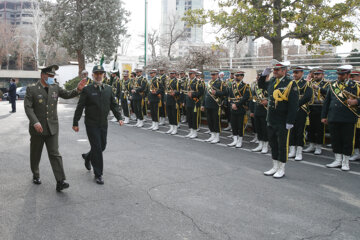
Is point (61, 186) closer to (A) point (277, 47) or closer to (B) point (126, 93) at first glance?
(B) point (126, 93)

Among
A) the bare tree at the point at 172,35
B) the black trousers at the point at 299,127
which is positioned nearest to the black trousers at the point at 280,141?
the black trousers at the point at 299,127

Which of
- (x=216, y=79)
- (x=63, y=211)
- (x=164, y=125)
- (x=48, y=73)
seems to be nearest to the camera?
(x=63, y=211)

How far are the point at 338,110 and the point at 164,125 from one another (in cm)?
819

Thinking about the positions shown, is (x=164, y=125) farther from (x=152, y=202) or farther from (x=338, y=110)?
(x=152, y=202)

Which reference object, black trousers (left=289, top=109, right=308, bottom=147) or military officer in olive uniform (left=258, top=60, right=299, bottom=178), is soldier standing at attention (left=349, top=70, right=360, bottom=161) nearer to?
black trousers (left=289, top=109, right=308, bottom=147)

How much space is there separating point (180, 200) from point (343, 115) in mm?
4430

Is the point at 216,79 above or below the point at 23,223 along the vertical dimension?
above

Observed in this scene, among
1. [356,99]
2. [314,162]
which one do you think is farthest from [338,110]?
[314,162]

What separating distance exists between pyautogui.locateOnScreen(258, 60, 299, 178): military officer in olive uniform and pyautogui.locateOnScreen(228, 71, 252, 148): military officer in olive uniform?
3050 millimetres

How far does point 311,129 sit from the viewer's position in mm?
9445

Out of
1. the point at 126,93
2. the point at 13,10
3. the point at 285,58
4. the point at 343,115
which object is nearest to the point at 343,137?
the point at 343,115

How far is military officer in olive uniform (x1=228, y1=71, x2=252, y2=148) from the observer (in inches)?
392

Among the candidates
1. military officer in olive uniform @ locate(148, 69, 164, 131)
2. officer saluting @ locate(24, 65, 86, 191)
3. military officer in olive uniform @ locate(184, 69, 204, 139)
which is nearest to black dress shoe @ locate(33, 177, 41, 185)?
officer saluting @ locate(24, 65, 86, 191)

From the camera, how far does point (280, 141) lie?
263 inches
